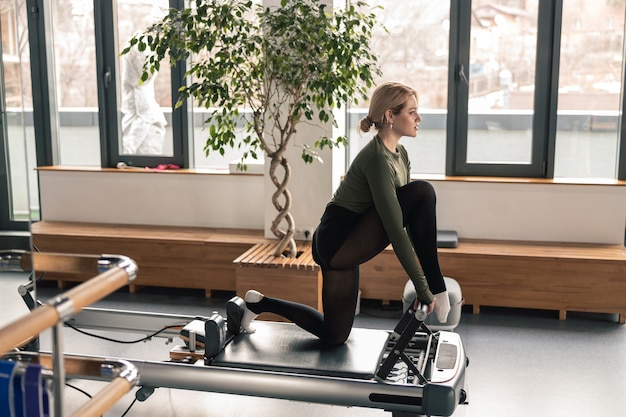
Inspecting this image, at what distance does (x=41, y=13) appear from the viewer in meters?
5.77

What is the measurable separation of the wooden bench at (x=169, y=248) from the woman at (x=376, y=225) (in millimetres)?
1676

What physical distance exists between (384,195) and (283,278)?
160 centimetres

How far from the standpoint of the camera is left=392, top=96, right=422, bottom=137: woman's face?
3.13 metres

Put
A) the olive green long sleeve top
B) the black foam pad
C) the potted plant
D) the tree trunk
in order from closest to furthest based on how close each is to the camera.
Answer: the olive green long sleeve top → the black foam pad → the potted plant → the tree trunk

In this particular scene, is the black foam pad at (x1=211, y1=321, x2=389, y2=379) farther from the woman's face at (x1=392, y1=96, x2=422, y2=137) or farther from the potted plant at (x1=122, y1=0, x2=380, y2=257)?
the potted plant at (x1=122, y1=0, x2=380, y2=257)

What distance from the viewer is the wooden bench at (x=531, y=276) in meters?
4.54

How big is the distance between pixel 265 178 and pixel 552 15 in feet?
7.33

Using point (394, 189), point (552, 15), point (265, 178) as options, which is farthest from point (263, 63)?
point (552, 15)

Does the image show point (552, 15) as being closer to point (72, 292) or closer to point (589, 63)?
point (589, 63)

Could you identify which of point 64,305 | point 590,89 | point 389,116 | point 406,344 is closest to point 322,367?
point 406,344

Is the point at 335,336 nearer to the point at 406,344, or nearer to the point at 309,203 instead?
the point at 406,344

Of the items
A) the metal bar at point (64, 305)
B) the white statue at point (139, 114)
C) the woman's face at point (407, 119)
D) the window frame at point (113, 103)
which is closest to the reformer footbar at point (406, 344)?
the woman's face at point (407, 119)

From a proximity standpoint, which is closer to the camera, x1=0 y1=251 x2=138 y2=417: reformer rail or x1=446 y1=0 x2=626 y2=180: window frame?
x1=0 y1=251 x2=138 y2=417: reformer rail

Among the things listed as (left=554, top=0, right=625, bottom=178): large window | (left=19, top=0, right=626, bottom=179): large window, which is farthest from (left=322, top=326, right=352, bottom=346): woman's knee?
(left=554, top=0, right=625, bottom=178): large window
